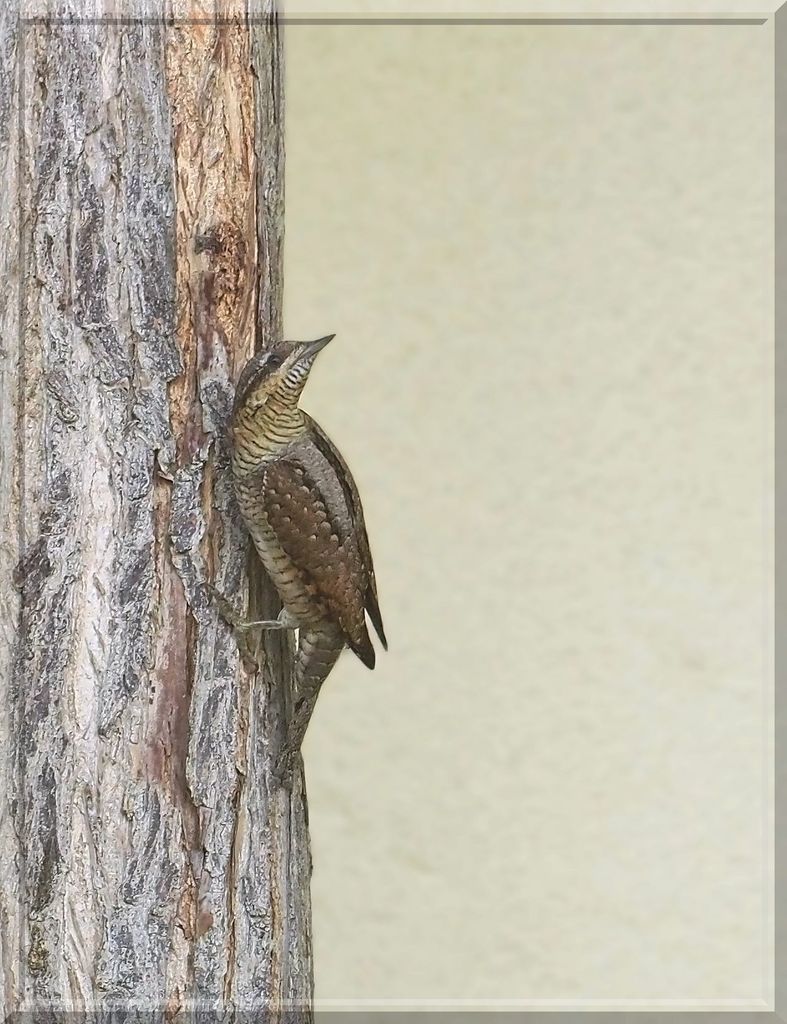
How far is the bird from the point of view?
3.99 feet

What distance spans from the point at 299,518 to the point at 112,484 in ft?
0.70

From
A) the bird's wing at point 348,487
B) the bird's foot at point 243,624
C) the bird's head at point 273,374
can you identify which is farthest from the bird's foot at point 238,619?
the bird's head at point 273,374

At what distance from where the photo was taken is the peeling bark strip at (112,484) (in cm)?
118

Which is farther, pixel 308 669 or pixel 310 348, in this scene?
pixel 308 669

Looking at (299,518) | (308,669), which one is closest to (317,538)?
(299,518)

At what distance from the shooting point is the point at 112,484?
3.95 feet

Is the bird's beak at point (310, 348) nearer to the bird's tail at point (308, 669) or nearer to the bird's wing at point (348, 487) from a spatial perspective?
the bird's wing at point (348, 487)

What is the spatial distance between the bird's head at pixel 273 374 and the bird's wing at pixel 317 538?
0.08m

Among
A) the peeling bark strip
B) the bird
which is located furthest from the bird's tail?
the peeling bark strip

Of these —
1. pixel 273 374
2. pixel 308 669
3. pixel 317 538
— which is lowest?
pixel 308 669

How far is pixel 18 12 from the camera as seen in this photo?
1187mm

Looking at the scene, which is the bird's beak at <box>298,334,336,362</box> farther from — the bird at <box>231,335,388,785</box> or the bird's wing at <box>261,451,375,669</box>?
the bird's wing at <box>261,451,375,669</box>

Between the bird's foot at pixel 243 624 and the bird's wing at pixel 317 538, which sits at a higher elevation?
the bird's wing at pixel 317 538

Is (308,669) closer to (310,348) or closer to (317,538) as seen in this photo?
(317,538)
